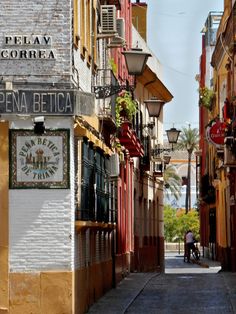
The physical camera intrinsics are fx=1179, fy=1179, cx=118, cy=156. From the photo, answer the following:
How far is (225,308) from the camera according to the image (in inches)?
929

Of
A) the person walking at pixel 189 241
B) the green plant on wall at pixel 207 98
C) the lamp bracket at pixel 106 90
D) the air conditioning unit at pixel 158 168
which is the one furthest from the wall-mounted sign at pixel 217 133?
the person walking at pixel 189 241

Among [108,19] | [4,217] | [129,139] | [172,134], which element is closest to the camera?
[4,217]

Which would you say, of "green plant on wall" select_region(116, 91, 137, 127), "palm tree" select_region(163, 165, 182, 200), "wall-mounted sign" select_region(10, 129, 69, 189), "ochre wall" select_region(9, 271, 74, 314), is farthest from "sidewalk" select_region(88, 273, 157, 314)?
"palm tree" select_region(163, 165, 182, 200)

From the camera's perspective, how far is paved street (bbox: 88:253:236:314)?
77.0 feet

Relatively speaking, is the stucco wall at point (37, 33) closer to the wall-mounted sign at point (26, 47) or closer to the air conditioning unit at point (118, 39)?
the wall-mounted sign at point (26, 47)

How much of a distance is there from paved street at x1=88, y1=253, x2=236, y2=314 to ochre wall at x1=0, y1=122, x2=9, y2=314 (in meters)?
3.19

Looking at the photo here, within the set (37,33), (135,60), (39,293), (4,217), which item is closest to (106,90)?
(135,60)

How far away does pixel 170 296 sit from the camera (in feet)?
88.0

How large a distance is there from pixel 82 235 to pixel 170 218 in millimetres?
69146

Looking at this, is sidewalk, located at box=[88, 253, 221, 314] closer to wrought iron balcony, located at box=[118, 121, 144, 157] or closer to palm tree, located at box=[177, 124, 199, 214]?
wrought iron balcony, located at box=[118, 121, 144, 157]

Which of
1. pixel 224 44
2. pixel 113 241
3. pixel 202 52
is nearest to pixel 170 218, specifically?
pixel 202 52

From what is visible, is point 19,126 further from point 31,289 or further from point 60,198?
point 31,289

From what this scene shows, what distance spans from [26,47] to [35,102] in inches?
→ 39.0

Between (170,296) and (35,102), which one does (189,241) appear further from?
(35,102)
